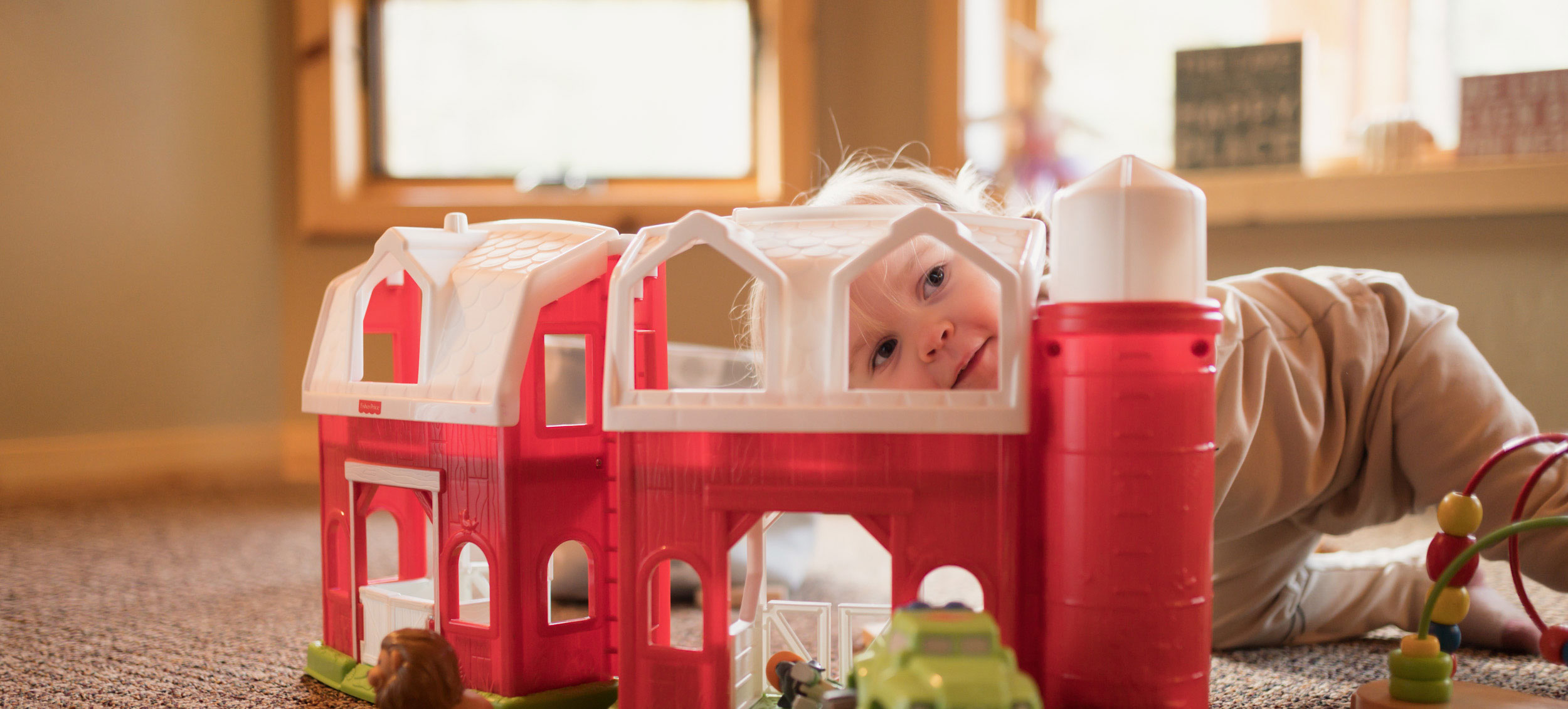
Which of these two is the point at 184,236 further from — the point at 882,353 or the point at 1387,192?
the point at 1387,192

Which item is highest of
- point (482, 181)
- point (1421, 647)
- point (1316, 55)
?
point (1316, 55)

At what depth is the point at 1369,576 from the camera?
3.52 ft

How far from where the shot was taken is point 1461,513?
0.70 metres

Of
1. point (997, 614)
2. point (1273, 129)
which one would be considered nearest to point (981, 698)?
point (997, 614)

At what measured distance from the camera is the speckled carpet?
32.1 inches

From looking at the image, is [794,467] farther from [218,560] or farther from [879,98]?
[879,98]

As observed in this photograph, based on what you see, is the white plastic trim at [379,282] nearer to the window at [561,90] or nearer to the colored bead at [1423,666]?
the colored bead at [1423,666]

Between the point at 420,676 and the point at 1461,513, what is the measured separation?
65 centimetres

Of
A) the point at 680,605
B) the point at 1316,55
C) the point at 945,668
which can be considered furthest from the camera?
the point at 1316,55

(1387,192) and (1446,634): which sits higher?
(1387,192)

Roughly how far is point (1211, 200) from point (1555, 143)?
470 mm

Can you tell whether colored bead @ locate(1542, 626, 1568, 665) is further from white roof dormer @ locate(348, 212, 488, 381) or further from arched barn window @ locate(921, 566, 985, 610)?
white roof dormer @ locate(348, 212, 488, 381)

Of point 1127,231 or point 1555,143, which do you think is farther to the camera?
point 1555,143

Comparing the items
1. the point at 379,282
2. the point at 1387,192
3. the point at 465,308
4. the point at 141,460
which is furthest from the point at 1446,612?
the point at 141,460
